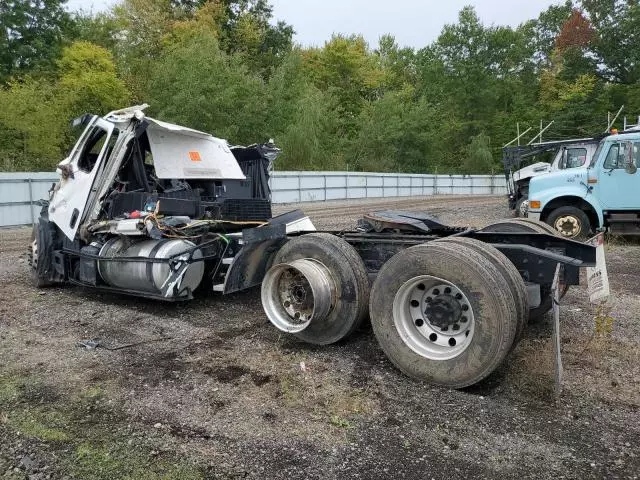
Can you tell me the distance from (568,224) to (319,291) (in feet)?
27.7

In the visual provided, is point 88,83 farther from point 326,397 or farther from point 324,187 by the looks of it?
point 326,397

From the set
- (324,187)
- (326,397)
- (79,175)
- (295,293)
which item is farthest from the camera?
(324,187)

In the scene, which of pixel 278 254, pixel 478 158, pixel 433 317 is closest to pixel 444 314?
pixel 433 317

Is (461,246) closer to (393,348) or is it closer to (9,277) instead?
(393,348)

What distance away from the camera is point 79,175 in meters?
6.69

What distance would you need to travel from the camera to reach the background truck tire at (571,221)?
11.0 metres

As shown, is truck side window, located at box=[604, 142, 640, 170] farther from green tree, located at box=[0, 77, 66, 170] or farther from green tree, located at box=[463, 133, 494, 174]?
green tree, located at box=[463, 133, 494, 174]

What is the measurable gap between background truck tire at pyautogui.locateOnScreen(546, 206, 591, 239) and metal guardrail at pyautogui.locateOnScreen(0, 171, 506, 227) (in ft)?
46.1

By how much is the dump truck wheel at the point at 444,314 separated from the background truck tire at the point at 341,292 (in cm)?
37

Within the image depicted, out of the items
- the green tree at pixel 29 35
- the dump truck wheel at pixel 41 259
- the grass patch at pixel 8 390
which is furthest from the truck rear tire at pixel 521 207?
the green tree at pixel 29 35

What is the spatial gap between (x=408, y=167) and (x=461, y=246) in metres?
43.2

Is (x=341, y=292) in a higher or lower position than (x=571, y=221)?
lower

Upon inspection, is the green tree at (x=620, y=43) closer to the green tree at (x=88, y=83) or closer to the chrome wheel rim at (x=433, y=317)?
the green tree at (x=88, y=83)

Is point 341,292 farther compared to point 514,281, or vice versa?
point 341,292
